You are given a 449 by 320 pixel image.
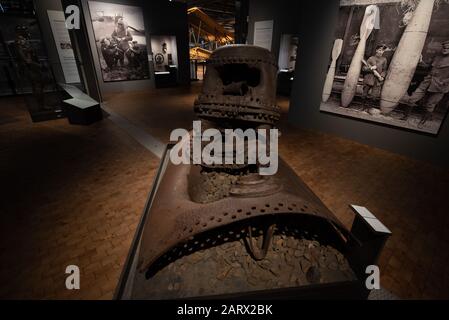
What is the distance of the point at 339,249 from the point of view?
1767 millimetres

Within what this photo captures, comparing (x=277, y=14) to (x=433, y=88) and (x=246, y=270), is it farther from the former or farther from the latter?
(x=246, y=270)

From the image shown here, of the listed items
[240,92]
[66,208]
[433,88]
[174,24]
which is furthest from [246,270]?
[174,24]

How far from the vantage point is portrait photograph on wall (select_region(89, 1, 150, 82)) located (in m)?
9.38

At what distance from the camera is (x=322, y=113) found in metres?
5.87

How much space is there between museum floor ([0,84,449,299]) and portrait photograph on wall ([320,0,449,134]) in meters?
0.92

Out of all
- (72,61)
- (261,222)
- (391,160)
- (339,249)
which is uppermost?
(72,61)

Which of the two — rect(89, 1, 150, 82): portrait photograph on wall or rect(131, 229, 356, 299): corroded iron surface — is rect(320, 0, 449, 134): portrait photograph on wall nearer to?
rect(131, 229, 356, 299): corroded iron surface

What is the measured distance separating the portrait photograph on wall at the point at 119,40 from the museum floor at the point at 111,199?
17.9ft

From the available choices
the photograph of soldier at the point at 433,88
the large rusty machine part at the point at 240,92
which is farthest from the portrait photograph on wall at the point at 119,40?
the photograph of soldier at the point at 433,88

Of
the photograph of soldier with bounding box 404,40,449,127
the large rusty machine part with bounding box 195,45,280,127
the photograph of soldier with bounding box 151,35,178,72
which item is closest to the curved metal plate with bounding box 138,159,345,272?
the large rusty machine part with bounding box 195,45,280,127

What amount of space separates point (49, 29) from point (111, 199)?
7766 mm

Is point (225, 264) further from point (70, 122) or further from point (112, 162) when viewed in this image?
point (70, 122)

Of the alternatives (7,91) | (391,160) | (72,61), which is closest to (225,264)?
(391,160)
